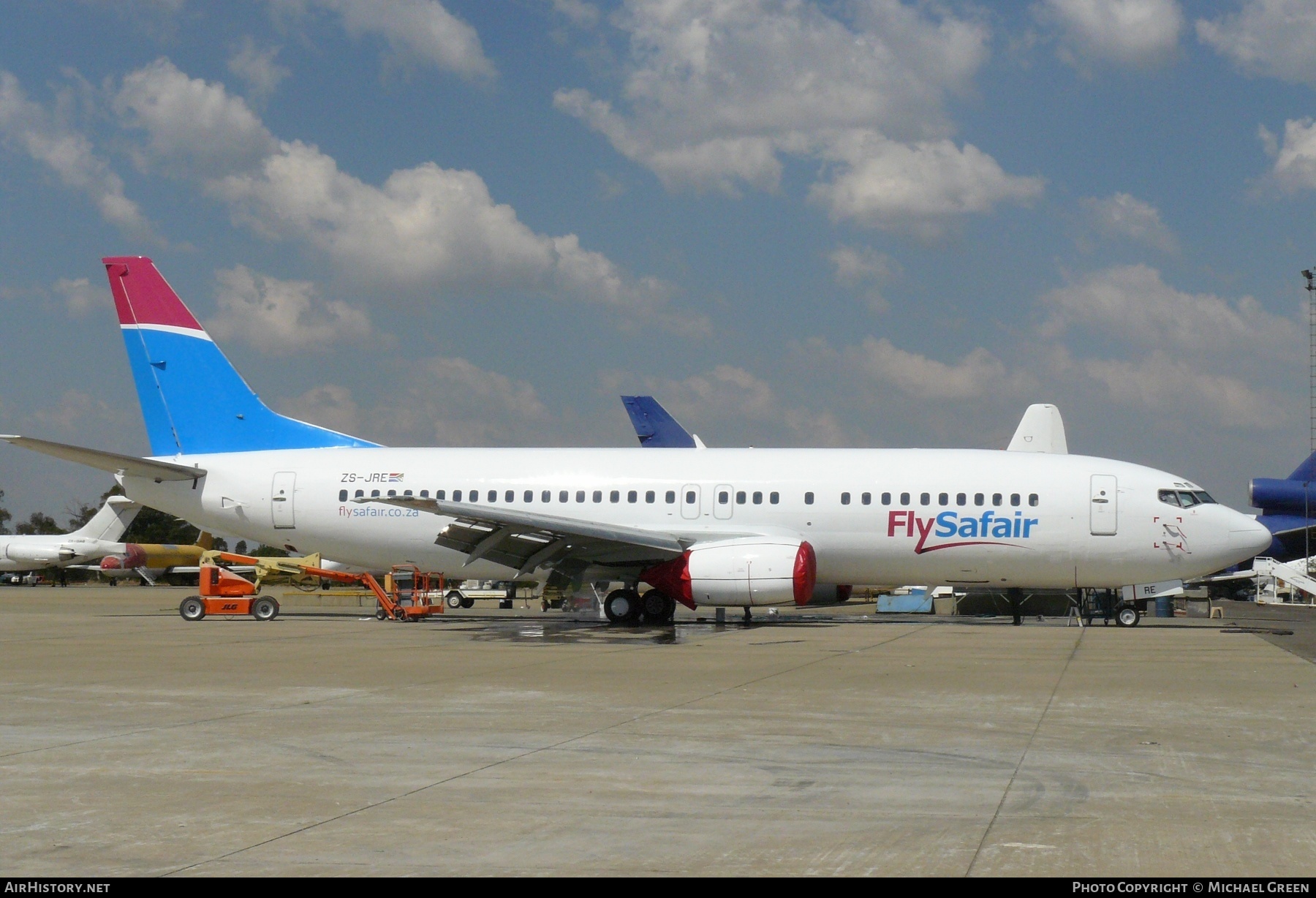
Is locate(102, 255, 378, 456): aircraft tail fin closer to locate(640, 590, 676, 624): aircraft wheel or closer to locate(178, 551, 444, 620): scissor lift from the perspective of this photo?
locate(178, 551, 444, 620): scissor lift

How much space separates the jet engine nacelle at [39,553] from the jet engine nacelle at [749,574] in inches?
2020

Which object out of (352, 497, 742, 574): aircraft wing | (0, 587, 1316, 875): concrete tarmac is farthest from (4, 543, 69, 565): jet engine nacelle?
(0, 587, 1316, 875): concrete tarmac

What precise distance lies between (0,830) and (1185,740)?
26.3 ft

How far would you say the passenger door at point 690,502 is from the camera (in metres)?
Result: 24.2

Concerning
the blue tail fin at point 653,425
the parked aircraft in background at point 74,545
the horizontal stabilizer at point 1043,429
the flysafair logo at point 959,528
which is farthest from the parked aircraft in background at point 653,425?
the parked aircraft in background at point 74,545

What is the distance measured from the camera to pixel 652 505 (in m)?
24.4

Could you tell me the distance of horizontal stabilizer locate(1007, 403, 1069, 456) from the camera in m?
36.9

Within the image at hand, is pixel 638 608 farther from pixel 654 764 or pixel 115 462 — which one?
pixel 654 764

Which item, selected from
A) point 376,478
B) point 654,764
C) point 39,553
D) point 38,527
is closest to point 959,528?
point 376,478

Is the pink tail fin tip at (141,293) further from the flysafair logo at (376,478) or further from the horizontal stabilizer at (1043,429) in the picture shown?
the horizontal stabilizer at (1043,429)

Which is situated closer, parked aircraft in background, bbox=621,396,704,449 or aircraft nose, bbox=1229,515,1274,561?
aircraft nose, bbox=1229,515,1274,561

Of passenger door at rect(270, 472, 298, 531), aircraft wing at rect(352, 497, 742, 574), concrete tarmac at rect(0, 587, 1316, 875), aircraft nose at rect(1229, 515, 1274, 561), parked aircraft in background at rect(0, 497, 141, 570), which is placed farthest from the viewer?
parked aircraft in background at rect(0, 497, 141, 570)

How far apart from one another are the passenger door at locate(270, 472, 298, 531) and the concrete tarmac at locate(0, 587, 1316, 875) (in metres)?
9.44
